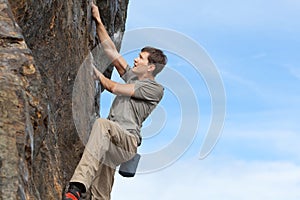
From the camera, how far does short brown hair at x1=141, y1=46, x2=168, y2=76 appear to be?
1391 centimetres

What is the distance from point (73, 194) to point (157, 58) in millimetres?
4191

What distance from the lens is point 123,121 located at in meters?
13.4

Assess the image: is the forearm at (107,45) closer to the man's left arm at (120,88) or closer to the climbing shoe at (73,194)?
the man's left arm at (120,88)

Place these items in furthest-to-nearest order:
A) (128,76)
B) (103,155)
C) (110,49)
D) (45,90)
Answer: (110,49), (128,76), (103,155), (45,90)

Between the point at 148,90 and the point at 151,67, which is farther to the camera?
the point at 151,67

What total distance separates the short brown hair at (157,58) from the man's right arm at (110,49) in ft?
3.55

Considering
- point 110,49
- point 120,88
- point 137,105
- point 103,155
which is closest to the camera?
point 103,155

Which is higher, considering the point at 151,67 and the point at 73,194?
the point at 151,67

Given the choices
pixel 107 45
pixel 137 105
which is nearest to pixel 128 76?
pixel 137 105

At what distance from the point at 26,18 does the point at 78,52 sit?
11.2 ft

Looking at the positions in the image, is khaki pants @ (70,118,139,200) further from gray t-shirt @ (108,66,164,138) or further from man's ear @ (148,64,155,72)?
man's ear @ (148,64,155,72)

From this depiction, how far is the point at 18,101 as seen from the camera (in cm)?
885

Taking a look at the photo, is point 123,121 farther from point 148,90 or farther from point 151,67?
point 151,67

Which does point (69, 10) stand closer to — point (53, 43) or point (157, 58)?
point (53, 43)
